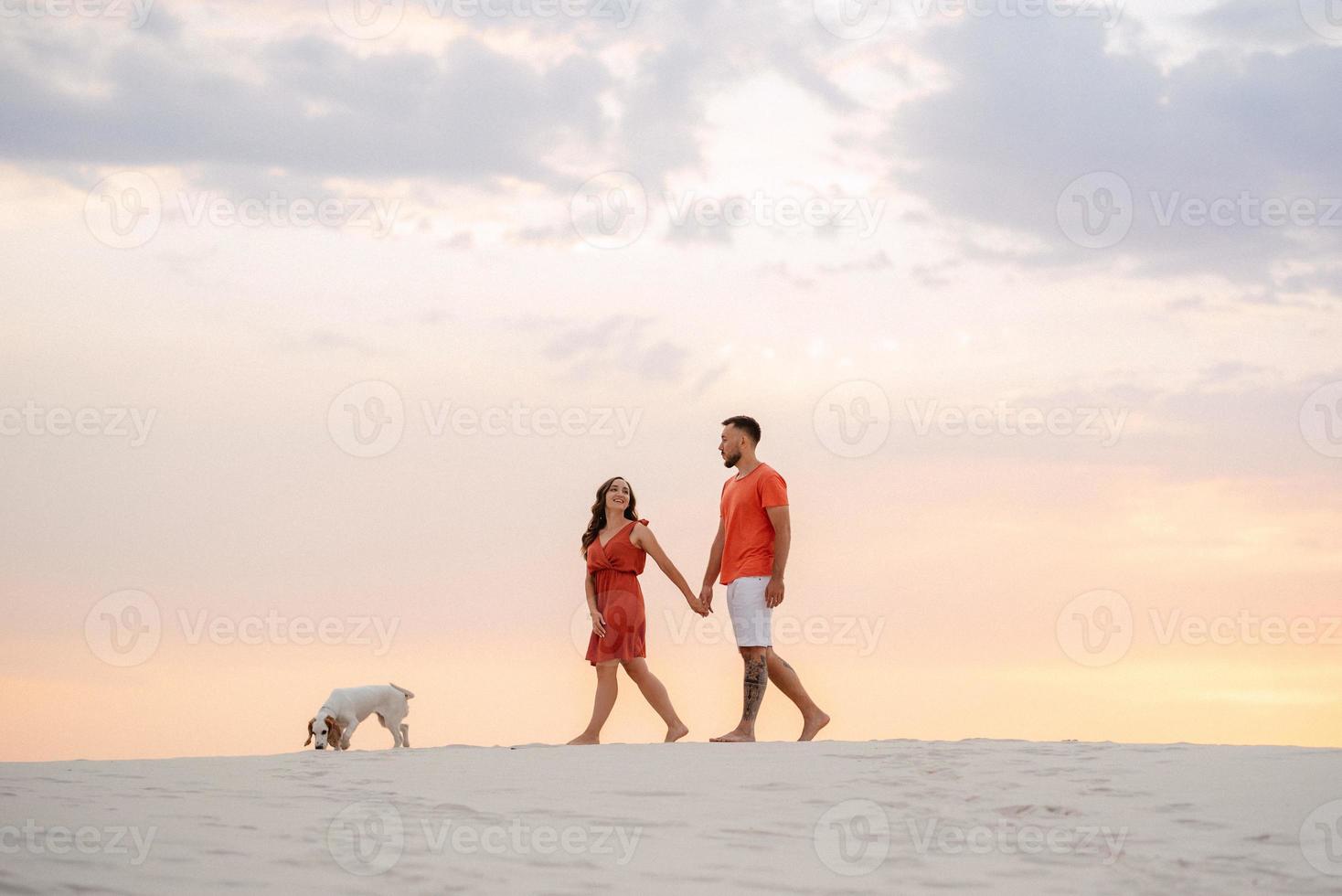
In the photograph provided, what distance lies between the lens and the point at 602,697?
10.1 meters

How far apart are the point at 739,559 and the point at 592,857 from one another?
13.4 feet

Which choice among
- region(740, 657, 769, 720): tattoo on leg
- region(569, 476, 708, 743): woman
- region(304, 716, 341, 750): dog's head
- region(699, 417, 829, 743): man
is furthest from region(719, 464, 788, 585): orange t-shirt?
region(304, 716, 341, 750): dog's head

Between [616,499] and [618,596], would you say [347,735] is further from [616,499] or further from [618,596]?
[616,499]

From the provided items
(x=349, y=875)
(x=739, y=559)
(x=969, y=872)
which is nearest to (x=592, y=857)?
(x=349, y=875)

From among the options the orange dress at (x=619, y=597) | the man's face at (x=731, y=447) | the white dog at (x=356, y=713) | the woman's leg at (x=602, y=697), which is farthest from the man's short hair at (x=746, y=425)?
the white dog at (x=356, y=713)

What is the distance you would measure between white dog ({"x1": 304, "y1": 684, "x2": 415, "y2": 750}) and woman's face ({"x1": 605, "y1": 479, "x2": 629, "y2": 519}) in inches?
149

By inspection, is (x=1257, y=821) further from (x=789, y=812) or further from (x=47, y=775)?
(x=47, y=775)

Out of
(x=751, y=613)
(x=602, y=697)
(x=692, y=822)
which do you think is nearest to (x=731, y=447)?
(x=751, y=613)

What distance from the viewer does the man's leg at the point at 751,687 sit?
9.52m

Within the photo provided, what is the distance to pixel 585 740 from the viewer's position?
991cm

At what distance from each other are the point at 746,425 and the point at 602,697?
233 cm

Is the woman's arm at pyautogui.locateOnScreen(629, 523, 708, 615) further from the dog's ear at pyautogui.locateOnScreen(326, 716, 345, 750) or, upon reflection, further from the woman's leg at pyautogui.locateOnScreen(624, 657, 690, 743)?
the dog's ear at pyautogui.locateOnScreen(326, 716, 345, 750)

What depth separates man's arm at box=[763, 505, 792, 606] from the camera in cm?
969

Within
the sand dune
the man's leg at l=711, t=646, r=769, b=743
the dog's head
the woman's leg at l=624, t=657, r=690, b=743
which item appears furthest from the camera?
the dog's head
